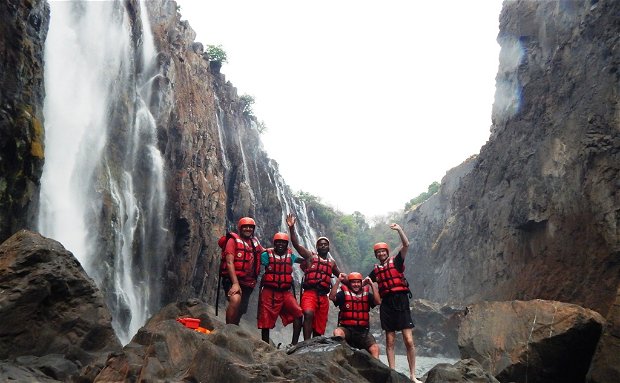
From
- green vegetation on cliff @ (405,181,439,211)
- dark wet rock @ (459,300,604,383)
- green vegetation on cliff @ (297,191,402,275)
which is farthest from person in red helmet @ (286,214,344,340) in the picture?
green vegetation on cliff @ (405,181,439,211)

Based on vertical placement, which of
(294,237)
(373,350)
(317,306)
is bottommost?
(373,350)

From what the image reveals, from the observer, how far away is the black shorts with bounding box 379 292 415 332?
812 centimetres

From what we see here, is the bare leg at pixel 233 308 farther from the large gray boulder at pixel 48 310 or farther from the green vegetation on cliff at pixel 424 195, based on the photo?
the green vegetation on cliff at pixel 424 195

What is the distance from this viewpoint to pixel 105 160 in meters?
19.1

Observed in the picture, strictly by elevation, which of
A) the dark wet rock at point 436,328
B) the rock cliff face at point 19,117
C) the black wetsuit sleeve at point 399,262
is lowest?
the dark wet rock at point 436,328

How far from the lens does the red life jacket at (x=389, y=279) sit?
8.24 metres

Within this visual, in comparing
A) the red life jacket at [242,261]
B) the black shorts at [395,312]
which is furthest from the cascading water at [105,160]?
the black shorts at [395,312]

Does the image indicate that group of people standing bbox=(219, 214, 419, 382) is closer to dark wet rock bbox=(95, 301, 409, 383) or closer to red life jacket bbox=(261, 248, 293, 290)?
red life jacket bbox=(261, 248, 293, 290)

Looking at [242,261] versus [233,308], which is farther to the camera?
[242,261]

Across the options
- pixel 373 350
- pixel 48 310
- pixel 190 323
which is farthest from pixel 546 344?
pixel 48 310

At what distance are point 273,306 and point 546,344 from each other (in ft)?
17.4

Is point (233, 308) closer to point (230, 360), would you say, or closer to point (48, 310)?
point (230, 360)

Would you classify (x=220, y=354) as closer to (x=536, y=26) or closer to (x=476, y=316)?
(x=476, y=316)

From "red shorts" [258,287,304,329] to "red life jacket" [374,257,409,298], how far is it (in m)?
1.48
